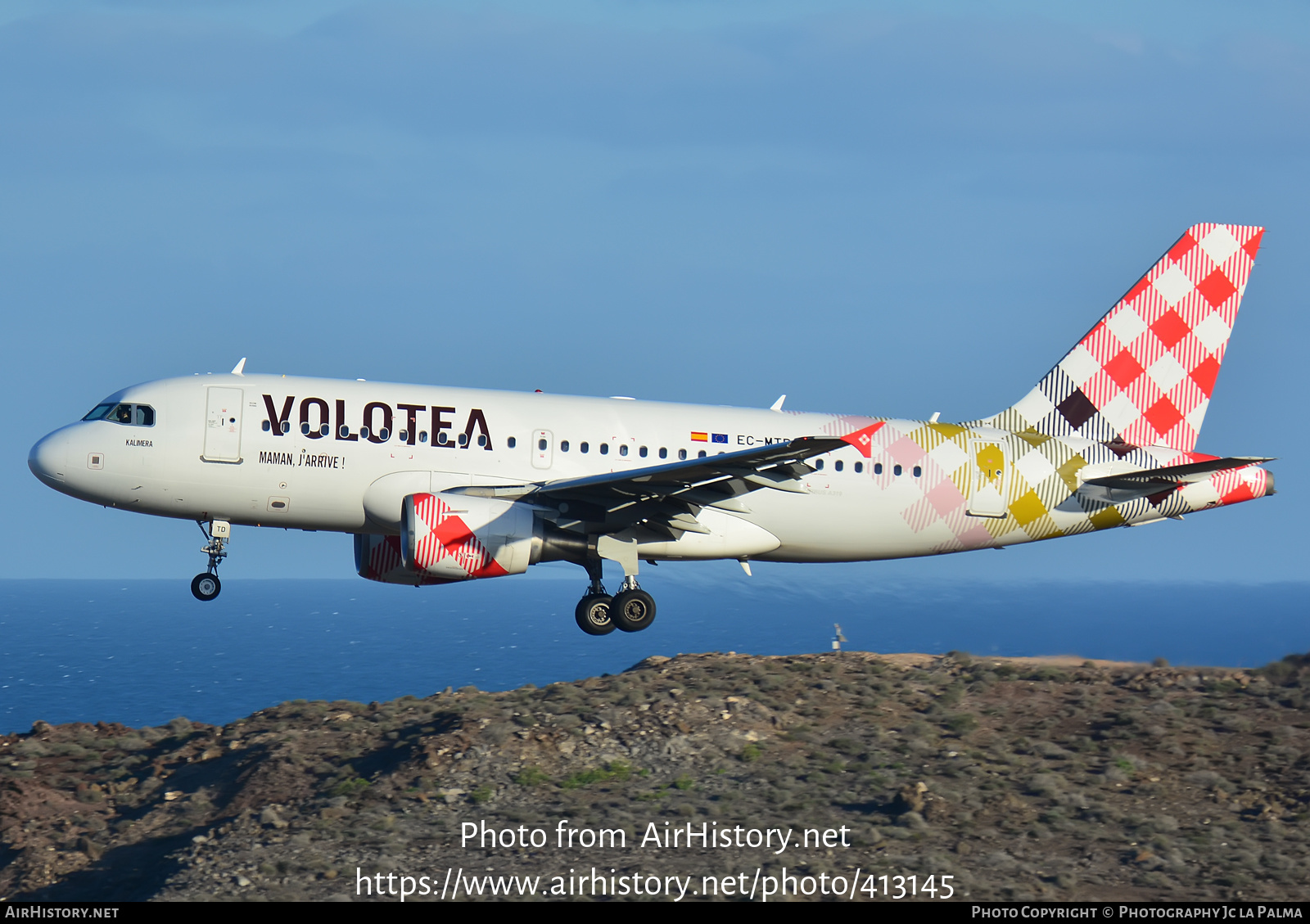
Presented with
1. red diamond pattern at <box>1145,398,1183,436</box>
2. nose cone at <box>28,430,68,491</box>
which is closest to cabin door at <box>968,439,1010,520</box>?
red diamond pattern at <box>1145,398,1183,436</box>

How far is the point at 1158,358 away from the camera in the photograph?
2938cm

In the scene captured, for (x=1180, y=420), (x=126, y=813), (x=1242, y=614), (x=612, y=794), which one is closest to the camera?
(x=612, y=794)

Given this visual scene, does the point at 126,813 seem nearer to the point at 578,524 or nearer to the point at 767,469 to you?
the point at 578,524

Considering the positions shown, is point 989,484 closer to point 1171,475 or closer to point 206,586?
point 1171,475

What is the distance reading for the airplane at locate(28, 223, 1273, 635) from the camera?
A: 78.7ft

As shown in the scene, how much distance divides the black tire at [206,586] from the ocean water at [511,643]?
737 cm

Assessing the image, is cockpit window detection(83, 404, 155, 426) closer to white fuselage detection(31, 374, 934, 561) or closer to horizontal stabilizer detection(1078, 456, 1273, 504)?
white fuselage detection(31, 374, 934, 561)

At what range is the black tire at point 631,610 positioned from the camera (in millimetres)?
25422

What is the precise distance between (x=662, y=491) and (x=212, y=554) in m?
9.22

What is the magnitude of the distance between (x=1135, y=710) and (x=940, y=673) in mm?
4116

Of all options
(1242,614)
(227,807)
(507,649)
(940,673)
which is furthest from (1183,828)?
(507,649)

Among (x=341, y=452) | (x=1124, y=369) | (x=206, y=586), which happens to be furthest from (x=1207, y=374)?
(x=206, y=586)

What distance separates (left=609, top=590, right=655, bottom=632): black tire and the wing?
4.66ft

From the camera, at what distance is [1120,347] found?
2939cm
